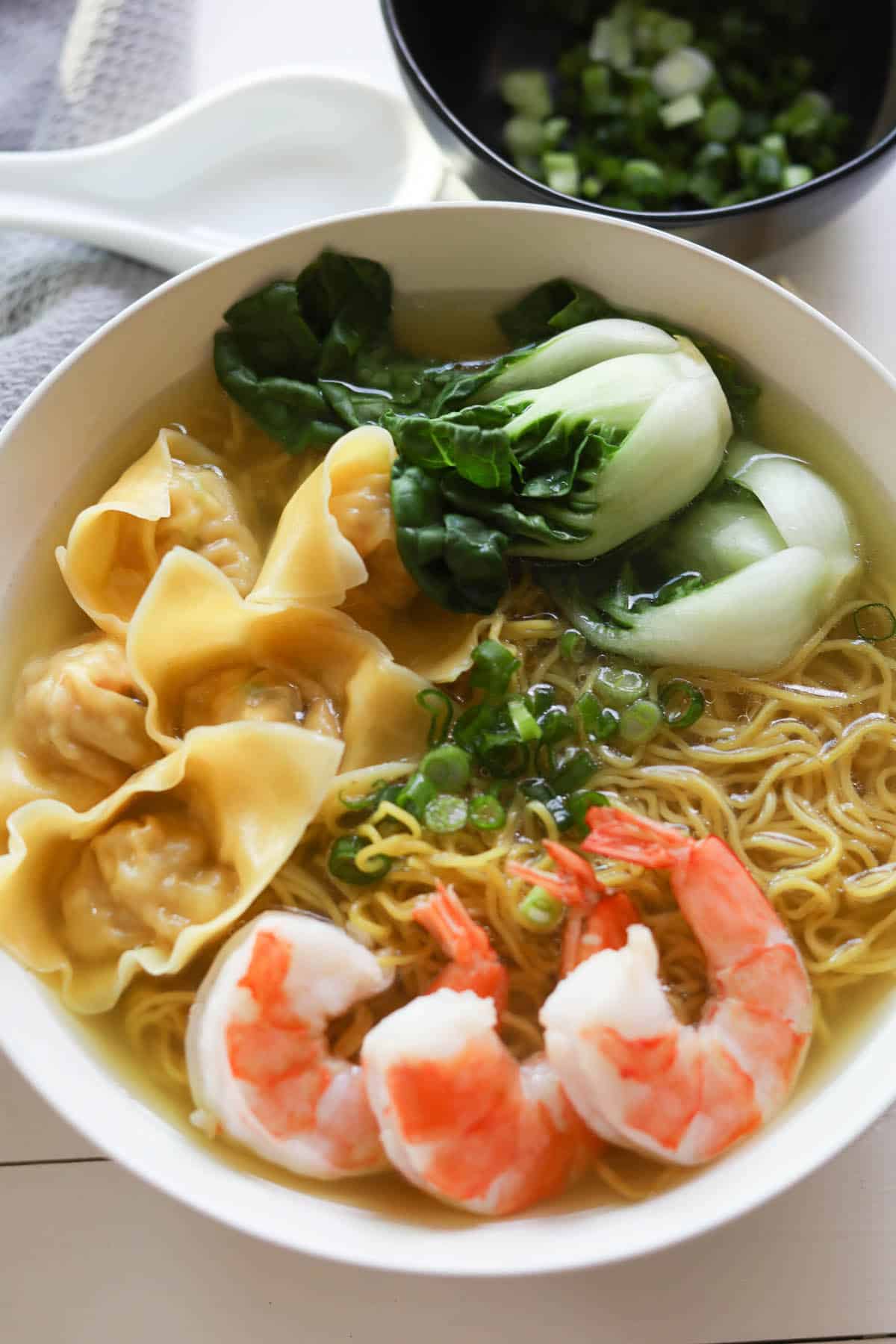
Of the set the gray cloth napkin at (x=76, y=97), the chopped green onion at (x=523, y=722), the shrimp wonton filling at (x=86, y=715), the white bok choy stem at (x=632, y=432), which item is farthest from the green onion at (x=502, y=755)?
the gray cloth napkin at (x=76, y=97)

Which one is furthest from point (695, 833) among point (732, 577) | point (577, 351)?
point (577, 351)

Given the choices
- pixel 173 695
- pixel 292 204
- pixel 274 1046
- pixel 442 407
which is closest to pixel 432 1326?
pixel 274 1046

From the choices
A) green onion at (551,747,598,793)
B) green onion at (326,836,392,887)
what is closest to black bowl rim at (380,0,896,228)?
green onion at (551,747,598,793)

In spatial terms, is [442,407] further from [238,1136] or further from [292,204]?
A: [238,1136]

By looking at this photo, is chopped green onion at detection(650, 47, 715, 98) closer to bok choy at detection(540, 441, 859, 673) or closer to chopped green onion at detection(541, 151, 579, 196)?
chopped green onion at detection(541, 151, 579, 196)

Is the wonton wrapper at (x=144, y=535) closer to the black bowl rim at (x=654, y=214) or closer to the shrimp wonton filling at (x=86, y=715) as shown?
the shrimp wonton filling at (x=86, y=715)

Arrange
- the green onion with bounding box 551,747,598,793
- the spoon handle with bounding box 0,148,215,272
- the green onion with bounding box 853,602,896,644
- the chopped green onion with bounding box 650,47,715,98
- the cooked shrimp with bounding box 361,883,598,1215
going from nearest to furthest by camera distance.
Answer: the cooked shrimp with bounding box 361,883,598,1215 < the green onion with bounding box 551,747,598,793 < the green onion with bounding box 853,602,896,644 < the spoon handle with bounding box 0,148,215,272 < the chopped green onion with bounding box 650,47,715,98

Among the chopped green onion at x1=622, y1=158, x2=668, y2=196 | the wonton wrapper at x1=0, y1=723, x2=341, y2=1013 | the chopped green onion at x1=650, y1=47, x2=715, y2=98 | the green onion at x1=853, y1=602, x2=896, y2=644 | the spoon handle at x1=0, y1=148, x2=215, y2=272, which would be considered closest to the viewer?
the wonton wrapper at x1=0, y1=723, x2=341, y2=1013
